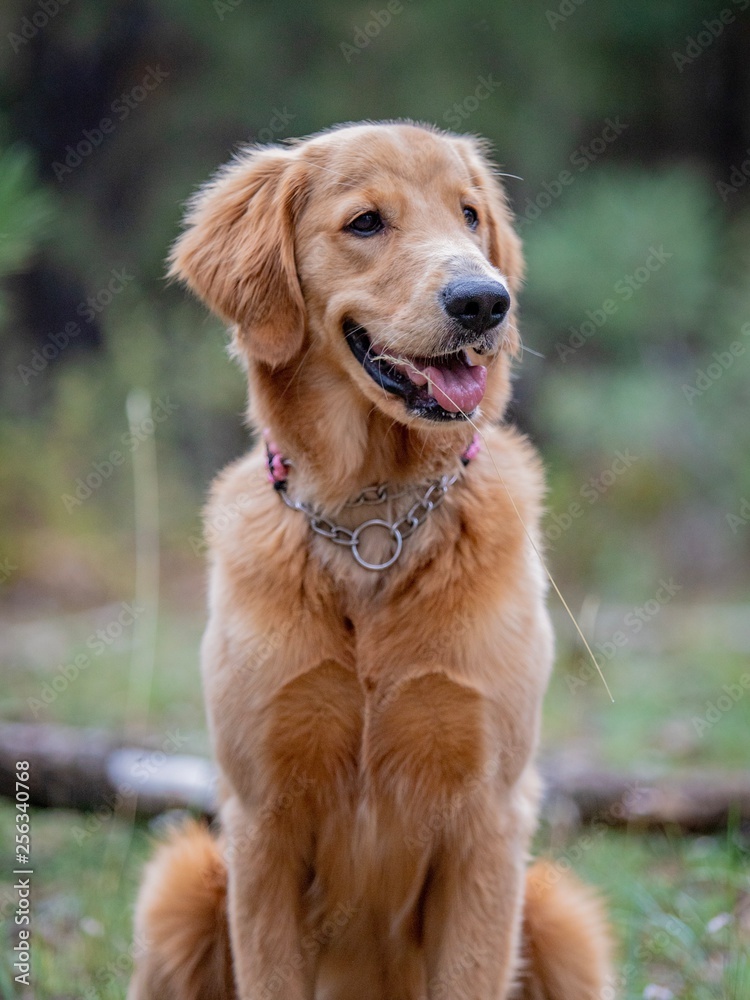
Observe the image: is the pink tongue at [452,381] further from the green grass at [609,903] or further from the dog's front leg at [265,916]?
the green grass at [609,903]

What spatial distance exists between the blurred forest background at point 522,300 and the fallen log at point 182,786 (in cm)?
216

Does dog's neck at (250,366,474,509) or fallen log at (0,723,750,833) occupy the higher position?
dog's neck at (250,366,474,509)

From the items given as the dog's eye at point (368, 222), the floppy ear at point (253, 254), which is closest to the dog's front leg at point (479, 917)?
the floppy ear at point (253, 254)

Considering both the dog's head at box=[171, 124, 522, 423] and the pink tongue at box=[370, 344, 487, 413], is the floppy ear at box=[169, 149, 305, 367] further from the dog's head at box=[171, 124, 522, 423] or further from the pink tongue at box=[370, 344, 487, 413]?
the pink tongue at box=[370, 344, 487, 413]

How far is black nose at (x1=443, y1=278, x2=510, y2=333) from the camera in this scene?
243cm

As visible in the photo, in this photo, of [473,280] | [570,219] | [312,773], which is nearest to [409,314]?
[473,280]

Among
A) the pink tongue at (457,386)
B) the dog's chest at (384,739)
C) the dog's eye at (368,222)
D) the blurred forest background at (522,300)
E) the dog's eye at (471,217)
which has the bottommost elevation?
the blurred forest background at (522,300)

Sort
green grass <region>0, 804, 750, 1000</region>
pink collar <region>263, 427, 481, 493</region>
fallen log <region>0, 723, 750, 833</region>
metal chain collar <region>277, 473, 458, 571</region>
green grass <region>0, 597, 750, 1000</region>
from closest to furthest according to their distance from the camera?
1. metal chain collar <region>277, 473, 458, 571</region>
2. pink collar <region>263, 427, 481, 493</region>
3. green grass <region>0, 804, 750, 1000</region>
4. green grass <region>0, 597, 750, 1000</region>
5. fallen log <region>0, 723, 750, 833</region>

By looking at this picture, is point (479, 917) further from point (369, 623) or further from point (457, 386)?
point (457, 386)

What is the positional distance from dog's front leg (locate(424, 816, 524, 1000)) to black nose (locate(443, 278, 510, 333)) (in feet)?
3.81

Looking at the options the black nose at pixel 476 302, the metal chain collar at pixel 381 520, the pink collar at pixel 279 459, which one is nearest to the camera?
the black nose at pixel 476 302

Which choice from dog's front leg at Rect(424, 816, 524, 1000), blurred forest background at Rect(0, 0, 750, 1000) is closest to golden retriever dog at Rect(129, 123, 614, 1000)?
dog's front leg at Rect(424, 816, 524, 1000)

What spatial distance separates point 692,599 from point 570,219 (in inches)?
112

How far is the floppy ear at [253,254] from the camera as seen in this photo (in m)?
2.72
